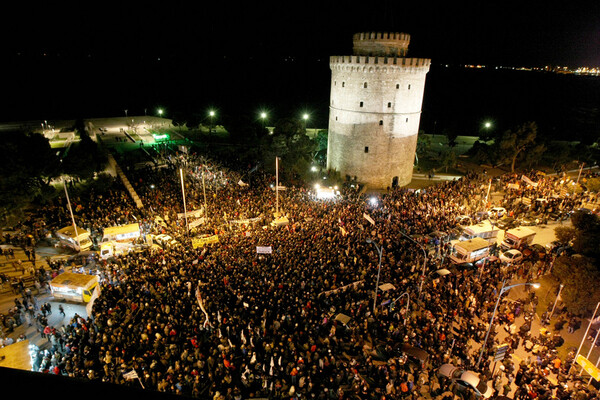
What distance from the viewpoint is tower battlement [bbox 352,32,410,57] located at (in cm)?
3086

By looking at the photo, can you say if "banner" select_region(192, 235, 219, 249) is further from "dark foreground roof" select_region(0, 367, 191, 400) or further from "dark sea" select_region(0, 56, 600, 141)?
"dark sea" select_region(0, 56, 600, 141)

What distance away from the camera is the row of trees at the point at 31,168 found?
22000 mm

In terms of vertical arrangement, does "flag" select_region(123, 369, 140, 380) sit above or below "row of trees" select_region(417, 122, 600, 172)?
below

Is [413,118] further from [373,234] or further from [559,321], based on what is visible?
[559,321]

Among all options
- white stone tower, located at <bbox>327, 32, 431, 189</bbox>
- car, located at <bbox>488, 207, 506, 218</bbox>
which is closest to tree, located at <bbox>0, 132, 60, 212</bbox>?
white stone tower, located at <bbox>327, 32, 431, 189</bbox>

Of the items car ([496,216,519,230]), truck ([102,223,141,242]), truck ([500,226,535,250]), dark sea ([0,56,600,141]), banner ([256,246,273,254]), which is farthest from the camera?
dark sea ([0,56,600,141])

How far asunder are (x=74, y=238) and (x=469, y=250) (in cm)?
2148

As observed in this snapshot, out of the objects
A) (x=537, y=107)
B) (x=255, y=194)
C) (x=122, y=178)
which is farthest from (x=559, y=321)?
(x=537, y=107)

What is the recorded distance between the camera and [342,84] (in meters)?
32.5

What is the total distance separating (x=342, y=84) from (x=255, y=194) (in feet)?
43.3

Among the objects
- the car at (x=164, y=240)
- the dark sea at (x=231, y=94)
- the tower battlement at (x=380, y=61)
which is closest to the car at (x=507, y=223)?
the tower battlement at (x=380, y=61)

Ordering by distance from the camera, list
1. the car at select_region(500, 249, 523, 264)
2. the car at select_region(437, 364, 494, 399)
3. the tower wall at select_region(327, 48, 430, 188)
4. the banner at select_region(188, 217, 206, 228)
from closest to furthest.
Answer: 1. the car at select_region(437, 364, 494, 399)
2. the car at select_region(500, 249, 523, 264)
3. the banner at select_region(188, 217, 206, 228)
4. the tower wall at select_region(327, 48, 430, 188)

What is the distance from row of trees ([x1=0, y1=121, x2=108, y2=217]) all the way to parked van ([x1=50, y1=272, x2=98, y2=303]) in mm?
8976

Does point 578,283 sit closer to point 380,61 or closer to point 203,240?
point 203,240
